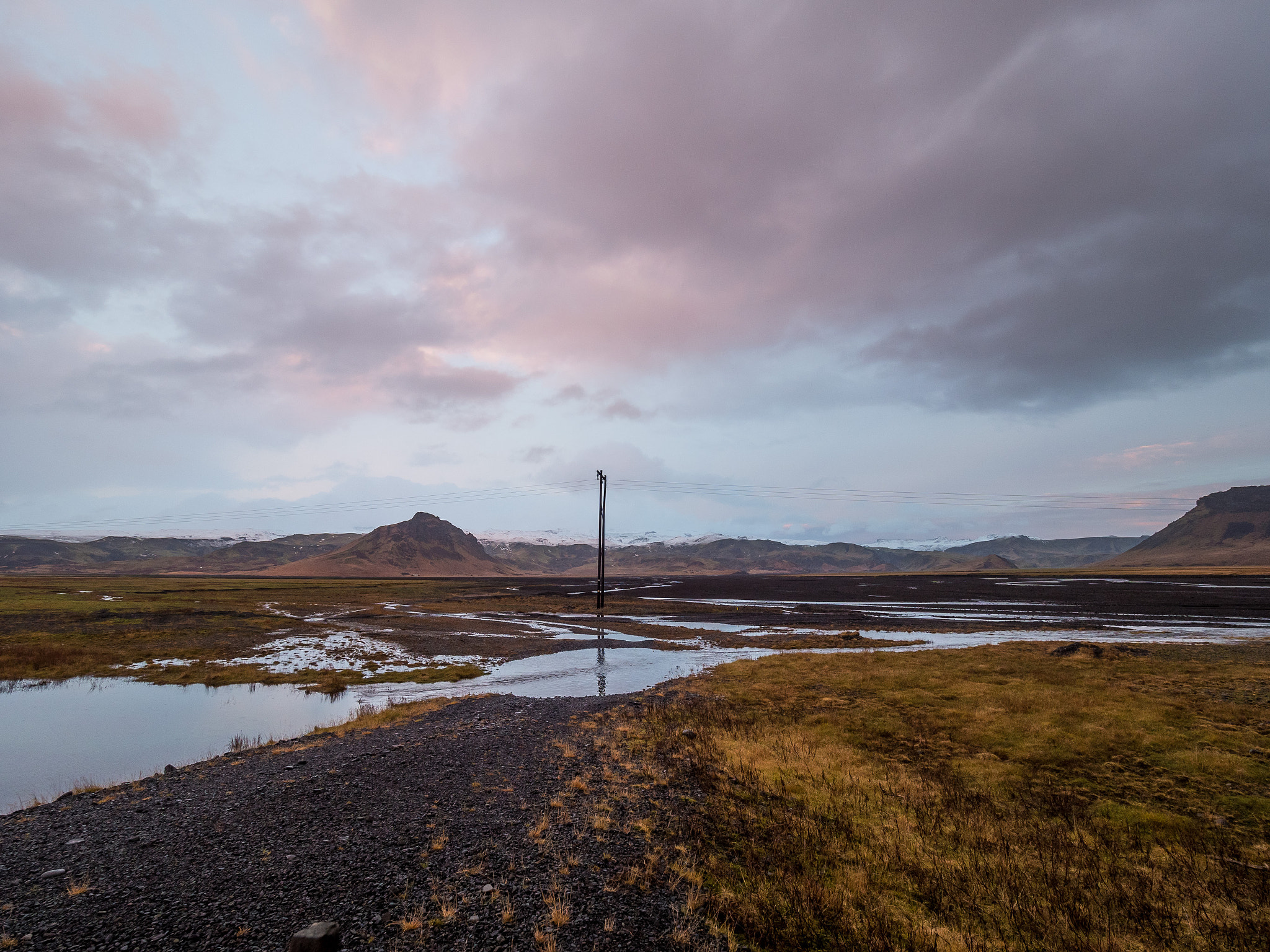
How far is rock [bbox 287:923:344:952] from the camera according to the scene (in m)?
8.84

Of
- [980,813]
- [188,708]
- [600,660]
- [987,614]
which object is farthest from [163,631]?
[987,614]

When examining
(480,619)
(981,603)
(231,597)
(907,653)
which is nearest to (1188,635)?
(907,653)

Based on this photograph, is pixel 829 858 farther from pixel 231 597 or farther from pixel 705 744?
pixel 231 597

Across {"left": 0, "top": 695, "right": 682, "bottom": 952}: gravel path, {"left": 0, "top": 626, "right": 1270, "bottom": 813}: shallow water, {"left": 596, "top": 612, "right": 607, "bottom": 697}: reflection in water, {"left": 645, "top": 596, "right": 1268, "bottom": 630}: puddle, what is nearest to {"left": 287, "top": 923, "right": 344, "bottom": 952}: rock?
{"left": 0, "top": 695, "right": 682, "bottom": 952}: gravel path

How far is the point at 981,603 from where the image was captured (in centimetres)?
9656

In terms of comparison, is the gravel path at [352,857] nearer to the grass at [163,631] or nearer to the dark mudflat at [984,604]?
A: the grass at [163,631]

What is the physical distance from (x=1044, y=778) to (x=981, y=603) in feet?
306

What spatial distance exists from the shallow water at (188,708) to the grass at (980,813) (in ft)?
42.0

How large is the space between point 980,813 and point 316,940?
1561cm

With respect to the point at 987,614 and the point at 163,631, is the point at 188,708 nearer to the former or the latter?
the point at 163,631

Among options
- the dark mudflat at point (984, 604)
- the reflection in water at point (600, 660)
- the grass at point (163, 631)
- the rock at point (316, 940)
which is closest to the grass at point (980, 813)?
the rock at point (316, 940)

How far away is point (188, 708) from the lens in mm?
29922

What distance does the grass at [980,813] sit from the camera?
9945mm

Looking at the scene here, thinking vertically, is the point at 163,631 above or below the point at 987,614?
above
